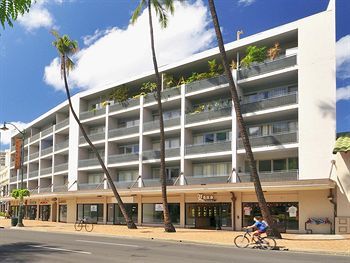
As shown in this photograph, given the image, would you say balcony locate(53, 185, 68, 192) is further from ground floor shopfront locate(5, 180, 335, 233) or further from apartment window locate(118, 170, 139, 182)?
apartment window locate(118, 170, 139, 182)

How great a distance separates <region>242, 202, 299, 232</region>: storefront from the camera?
32828 millimetres

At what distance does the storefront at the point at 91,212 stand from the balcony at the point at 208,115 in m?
16.0

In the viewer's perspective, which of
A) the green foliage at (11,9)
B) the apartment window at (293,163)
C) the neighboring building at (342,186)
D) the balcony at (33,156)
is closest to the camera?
the green foliage at (11,9)

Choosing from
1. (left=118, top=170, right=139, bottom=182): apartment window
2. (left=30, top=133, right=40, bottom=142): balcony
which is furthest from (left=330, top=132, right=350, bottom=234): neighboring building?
(left=30, top=133, right=40, bottom=142): balcony

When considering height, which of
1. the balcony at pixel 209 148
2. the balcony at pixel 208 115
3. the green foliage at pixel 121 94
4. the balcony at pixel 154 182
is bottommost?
the balcony at pixel 154 182

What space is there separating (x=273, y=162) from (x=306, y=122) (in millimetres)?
4913

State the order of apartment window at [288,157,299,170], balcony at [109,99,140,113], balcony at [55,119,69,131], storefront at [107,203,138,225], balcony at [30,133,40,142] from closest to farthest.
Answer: apartment window at [288,157,299,170]
storefront at [107,203,138,225]
balcony at [109,99,140,113]
balcony at [55,119,69,131]
balcony at [30,133,40,142]

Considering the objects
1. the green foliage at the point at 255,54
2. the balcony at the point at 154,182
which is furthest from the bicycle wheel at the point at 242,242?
the balcony at the point at 154,182

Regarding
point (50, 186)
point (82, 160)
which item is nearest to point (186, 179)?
point (82, 160)

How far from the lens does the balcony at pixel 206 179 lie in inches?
1467

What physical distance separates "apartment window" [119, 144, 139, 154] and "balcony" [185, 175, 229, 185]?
9.61 m

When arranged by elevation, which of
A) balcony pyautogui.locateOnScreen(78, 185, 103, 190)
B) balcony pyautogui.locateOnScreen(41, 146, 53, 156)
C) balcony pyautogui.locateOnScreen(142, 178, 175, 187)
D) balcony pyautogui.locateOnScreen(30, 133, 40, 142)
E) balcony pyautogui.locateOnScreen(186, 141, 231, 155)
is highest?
balcony pyautogui.locateOnScreen(30, 133, 40, 142)

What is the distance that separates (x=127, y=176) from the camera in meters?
48.1

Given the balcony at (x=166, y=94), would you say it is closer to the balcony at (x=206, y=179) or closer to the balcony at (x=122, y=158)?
the balcony at (x=122, y=158)
